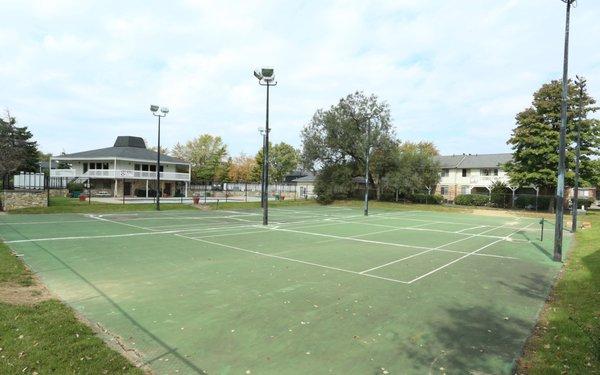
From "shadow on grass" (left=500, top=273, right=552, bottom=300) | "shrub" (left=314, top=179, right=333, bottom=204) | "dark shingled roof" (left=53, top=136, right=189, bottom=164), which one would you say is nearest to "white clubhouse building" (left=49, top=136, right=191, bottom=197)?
"dark shingled roof" (left=53, top=136, right=189, bottom=164)

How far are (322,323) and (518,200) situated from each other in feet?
143

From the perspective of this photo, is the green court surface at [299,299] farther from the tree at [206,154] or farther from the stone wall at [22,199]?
the tree at [206,154]

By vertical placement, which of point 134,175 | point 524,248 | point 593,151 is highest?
point 593,151

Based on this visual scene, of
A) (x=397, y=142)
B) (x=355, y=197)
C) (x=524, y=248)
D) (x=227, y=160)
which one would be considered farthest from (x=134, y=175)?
(x=524, y=248)

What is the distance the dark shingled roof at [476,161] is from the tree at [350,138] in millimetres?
13410

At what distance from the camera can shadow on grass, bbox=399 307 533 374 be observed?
15.6ft

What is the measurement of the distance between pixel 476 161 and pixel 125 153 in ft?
159

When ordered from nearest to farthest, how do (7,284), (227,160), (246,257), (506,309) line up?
(506,309)
(7,284)
(246,257)
(227,160)

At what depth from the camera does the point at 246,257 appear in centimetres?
1180

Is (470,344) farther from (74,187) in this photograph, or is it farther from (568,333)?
(74,187)

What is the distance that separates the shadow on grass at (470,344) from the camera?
4.75m

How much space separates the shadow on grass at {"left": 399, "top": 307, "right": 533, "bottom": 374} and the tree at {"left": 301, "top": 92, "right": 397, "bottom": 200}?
128 feet

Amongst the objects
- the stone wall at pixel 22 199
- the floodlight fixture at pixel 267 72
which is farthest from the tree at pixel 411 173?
the stone wall at pixel 22 199

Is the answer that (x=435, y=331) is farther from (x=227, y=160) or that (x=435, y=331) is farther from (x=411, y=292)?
(x=227, y=160)
